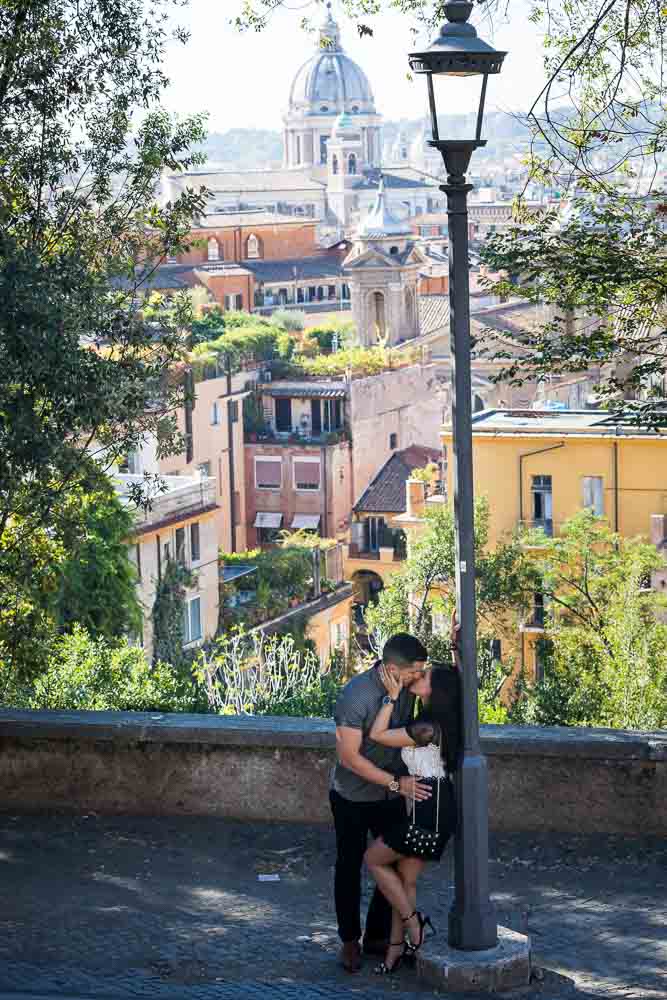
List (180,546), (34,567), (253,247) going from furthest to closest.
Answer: (253,247), (180,546), (34,567)

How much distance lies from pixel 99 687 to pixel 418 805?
6015mm

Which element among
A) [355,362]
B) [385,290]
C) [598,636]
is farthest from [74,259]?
[385,290]

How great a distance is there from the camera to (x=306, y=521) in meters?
63.8

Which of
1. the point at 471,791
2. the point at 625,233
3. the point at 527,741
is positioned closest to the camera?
the point at 471,791

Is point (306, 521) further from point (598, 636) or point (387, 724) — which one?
point (387, 724)

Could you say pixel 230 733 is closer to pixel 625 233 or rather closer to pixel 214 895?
pixel 214 895

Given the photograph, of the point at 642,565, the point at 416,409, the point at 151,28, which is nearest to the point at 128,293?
the point at 151,28

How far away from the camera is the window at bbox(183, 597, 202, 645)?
139 ft

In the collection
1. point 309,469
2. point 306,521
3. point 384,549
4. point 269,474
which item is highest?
point 309,469

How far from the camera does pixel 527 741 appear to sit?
24.4 ft

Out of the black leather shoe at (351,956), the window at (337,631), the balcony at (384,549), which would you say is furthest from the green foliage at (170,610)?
the black leather shoe at (351,956)

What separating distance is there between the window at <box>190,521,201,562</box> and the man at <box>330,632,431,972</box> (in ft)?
118

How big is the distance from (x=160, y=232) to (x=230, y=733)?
144 inches

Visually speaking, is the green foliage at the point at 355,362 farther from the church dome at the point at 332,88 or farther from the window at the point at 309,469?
the church dome at the point at 332,88
